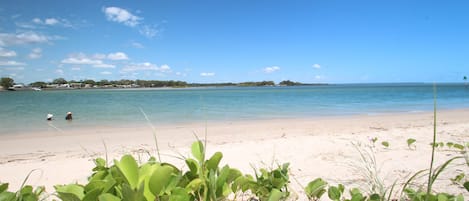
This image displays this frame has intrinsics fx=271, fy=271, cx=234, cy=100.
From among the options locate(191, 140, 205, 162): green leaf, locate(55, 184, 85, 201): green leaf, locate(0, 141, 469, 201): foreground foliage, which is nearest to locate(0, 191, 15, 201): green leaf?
locate(0, 141, 469, 201): foreground foliage

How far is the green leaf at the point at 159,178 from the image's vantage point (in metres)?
0.73

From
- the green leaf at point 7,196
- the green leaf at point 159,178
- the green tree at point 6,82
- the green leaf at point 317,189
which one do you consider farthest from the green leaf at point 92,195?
the green tree at point 6,82

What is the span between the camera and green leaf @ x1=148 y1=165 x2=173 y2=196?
732 mm

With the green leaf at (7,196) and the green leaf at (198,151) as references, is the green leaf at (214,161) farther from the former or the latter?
the green leaf at (7,196)

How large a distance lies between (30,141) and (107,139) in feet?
5.88

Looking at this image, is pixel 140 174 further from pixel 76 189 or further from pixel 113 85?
pixel 113 85

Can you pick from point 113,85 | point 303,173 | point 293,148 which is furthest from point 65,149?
point 113,85

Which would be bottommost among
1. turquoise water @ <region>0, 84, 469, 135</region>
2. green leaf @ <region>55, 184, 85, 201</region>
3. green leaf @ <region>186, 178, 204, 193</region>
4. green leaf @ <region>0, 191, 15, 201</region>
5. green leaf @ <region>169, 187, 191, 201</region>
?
turquoise water @ <region>0, 84, 469, 135</region>

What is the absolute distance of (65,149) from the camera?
529 cm

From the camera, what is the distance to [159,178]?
74 centimetres

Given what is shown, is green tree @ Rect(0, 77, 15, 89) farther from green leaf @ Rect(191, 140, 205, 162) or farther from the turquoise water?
green leaf @ Rect(191, 140, 205, 162)

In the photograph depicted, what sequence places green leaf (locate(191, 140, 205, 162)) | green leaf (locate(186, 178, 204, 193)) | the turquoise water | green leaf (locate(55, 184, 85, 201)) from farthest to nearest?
the turquoise water < green leaf (locate(191, 140, 205, 162)) < green leaf (locate(186, 178, 204, 193)) < green leaf (locate(55, 184, 85, 201))

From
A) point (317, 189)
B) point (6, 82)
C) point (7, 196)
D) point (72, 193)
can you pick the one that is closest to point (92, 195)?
point (72, 193)

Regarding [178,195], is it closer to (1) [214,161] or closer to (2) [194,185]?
(2) [194,185]
